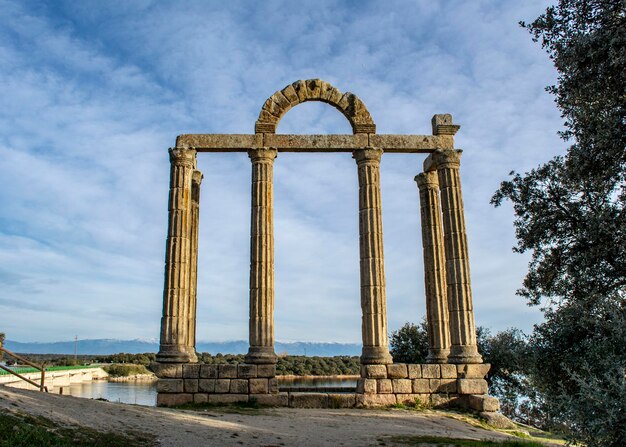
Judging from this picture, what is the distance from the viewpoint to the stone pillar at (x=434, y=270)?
2114 cm

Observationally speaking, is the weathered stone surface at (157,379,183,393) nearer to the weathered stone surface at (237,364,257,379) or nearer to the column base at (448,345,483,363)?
the weathered stone surface at (237,364,257,379)

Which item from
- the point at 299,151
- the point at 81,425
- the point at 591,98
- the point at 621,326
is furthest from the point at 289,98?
the point at 621,326

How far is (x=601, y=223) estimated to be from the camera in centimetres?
1155

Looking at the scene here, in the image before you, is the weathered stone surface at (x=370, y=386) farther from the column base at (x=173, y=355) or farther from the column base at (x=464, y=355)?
the column base at (x=173, y=355)

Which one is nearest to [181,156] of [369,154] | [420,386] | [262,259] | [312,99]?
[262,259]

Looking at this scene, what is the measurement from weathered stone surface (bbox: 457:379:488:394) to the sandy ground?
→ 2.13 metres

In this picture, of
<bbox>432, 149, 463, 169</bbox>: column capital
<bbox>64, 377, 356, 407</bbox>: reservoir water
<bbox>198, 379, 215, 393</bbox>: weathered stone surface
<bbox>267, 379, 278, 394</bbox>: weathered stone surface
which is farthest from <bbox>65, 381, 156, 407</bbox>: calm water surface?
<bbox>432, 149, 463, 169</bbox>: column capital

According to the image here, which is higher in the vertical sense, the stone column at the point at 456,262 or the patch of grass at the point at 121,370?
the stone column at the point at 456,262

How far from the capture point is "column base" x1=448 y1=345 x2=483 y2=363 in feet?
61.8

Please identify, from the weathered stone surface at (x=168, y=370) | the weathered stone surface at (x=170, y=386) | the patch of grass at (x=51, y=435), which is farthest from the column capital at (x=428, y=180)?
the patch of grass at (x=51, y=435)

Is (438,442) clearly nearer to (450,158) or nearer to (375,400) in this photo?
(375,400)

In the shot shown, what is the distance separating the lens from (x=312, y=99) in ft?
68.4

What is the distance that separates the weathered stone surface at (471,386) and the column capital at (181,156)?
13006 mm

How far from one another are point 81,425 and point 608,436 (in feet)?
29.6
